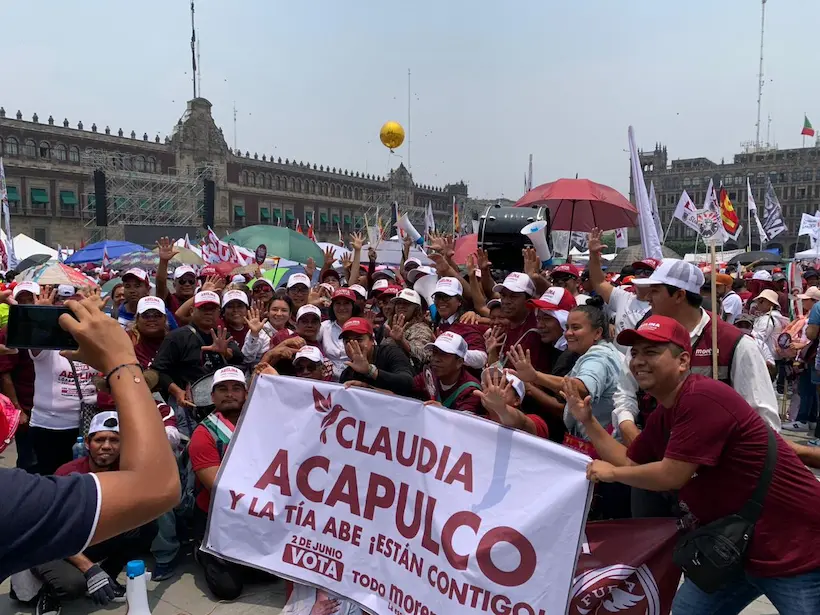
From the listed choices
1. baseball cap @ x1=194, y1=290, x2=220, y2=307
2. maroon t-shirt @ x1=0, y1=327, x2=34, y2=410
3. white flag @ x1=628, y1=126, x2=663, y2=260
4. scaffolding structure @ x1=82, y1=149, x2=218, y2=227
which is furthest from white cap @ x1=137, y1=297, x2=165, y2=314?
scaffolding structure @ x1=82, y1=149, x2=218, y2=227

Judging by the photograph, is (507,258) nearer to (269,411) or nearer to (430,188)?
(269,411)

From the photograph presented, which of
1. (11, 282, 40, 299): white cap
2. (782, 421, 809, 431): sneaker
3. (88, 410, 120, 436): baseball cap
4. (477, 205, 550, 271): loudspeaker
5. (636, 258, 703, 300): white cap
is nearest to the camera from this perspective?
(636, 258, 703, 300): white cap

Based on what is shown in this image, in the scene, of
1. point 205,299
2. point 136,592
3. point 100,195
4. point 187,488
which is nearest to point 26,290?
point 205,299

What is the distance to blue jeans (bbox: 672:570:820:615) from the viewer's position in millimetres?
2029

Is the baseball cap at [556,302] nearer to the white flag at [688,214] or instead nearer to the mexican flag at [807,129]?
the white flag at [688,214]

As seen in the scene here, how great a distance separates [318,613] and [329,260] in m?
5.21

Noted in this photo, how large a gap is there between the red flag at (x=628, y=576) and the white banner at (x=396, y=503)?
0.65 ft

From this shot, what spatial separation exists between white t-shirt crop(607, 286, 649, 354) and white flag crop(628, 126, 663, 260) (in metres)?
1.55

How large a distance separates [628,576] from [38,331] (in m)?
2.19

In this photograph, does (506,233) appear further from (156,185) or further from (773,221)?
(156,185)

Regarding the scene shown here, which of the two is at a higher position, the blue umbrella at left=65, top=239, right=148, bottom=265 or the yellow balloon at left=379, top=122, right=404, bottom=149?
the yellow balloon at left=379, top=122, right=404, bottom=149

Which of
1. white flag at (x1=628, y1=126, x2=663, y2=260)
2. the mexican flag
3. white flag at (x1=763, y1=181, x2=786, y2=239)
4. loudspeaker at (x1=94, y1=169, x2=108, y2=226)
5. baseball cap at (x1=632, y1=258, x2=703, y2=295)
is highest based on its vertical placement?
the mexican flag

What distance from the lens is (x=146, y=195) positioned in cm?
4519

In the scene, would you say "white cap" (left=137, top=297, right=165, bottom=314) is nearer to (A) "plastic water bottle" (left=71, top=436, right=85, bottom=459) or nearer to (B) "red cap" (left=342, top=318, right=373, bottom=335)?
(A) "plastic water bottle" (left=71, top=436, right=85, bottom=459)
